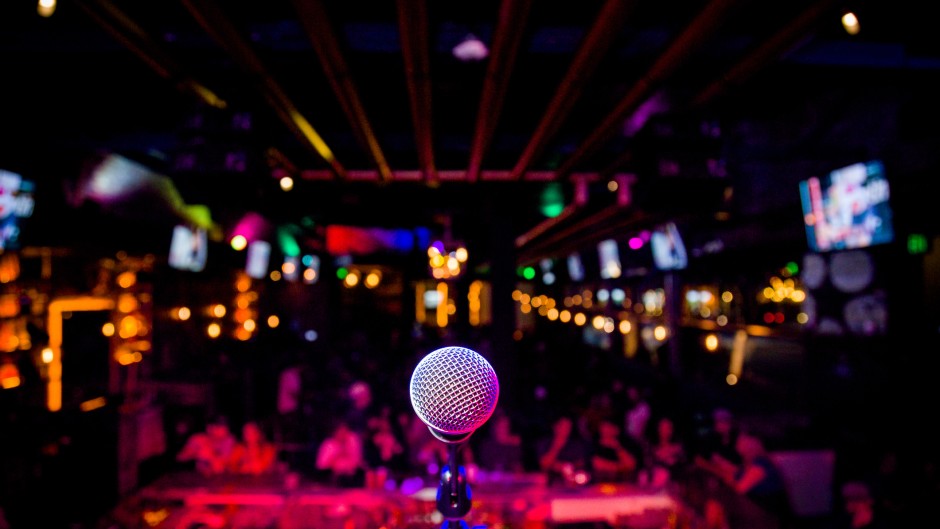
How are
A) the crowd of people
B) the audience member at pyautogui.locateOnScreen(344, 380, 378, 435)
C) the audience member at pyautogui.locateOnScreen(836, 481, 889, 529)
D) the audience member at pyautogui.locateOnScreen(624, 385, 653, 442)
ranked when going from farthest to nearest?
1. the audience member at pyautogui.locateOnScreen(624, 385, 653, 442)
2. the audience member at pyautogui.locateOnScreen(344, 380, 378, 435)
3. the crowd of people
4. the audience member at pyautogui.locateOnScreen(836, 481, 889, 529)

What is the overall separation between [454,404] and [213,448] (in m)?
5.54

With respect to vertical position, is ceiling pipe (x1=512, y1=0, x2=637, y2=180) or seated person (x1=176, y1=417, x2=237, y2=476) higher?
ceiling pipe (x1=512, y1=0, x2=637, y2=180)

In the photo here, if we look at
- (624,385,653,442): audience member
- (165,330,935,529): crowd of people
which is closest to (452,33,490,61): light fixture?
(165,330,935,529): crowd of people

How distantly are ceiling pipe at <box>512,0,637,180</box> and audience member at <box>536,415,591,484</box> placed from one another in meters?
3.57

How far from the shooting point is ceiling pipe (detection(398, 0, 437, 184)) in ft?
7.07

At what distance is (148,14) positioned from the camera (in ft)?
7.80

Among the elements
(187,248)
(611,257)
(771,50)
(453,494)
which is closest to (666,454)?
(771,50)

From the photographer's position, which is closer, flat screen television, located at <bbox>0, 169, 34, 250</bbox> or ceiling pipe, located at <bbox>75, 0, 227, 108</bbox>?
ceiling pipe, located at <bbox>75, 0, 227, 108</bbox>

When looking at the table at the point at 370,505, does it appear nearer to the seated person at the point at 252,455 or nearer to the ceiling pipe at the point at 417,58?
the seated person at the point at 252,455

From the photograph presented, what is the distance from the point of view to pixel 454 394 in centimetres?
154

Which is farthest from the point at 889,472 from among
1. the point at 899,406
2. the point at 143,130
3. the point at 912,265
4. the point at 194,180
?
the point at 143,130

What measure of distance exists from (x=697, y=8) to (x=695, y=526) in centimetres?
363

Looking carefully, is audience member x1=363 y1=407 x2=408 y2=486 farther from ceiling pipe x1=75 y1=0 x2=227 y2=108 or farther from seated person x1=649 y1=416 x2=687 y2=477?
ceiling pipe x1=75 y1=0 x2=227 y2=108

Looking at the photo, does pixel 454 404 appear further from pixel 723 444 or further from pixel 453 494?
pixel 723 444
